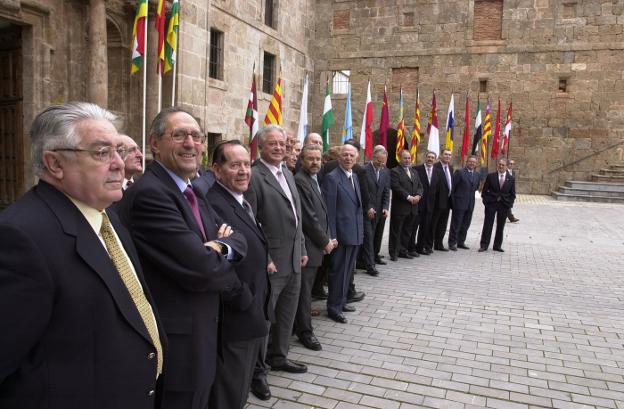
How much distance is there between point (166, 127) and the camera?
2.33 m

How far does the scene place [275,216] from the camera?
365 cm

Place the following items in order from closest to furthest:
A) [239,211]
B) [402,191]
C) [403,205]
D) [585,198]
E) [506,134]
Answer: [239,211]
[402,191]
[403,205]
[506,134]
[585,198]

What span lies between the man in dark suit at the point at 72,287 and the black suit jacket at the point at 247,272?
2.76ft

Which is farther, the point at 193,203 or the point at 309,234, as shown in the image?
the point at 309,234

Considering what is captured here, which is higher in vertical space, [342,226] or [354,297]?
[342,226]

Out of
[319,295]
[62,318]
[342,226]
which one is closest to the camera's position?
[62,318]

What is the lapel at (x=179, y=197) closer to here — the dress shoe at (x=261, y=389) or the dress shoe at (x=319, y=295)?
the dress shoe at (x=261, y=389)

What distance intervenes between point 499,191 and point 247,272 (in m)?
7.74

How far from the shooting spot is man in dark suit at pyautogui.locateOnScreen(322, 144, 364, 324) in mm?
5047

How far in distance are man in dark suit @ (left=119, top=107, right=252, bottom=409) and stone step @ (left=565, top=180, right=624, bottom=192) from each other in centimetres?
1856

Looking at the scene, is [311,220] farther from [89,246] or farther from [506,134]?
[506,134]

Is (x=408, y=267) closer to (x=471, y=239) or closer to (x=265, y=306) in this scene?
(x=471, y=239)

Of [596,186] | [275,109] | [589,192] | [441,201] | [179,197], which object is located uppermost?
[275,109]

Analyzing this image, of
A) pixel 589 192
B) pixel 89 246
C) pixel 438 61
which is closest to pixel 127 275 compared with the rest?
pixel 89 246
